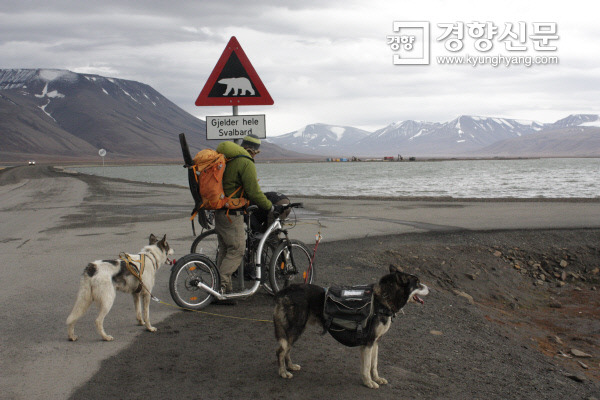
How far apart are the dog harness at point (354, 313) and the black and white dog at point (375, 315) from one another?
0.02m

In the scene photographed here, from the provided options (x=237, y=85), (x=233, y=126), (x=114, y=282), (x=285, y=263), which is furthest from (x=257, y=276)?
(x=237, y=85)

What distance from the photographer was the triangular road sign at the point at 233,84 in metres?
7.63

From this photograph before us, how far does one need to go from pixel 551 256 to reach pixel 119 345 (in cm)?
947

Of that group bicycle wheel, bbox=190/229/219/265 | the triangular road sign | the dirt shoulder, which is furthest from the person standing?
the triangular road sign

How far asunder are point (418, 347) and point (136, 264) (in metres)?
3.10

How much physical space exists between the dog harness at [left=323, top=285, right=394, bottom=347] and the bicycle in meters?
2.32

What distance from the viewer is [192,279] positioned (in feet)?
21.7

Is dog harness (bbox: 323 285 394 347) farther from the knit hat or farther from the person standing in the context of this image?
the knit hat

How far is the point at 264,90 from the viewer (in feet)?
25.7

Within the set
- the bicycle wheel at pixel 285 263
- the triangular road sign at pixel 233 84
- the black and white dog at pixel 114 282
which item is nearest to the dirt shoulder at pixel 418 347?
the bicycle wheel at pixel 285 263

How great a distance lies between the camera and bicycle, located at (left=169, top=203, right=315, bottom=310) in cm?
659

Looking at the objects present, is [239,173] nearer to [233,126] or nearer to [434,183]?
[233,126]

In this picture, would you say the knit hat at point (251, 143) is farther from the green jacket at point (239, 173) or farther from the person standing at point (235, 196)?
the green jacket at point (239, 173)

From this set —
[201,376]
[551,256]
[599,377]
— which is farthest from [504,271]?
[201,376]
